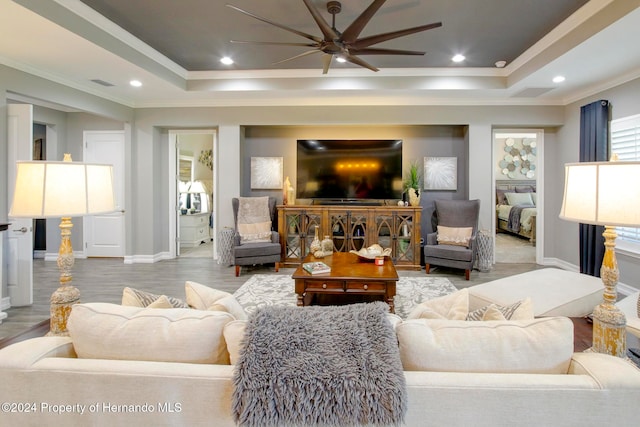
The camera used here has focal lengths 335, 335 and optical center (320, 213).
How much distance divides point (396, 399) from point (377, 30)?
11.7 feet

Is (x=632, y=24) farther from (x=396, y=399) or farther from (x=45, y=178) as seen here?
(x=45, y=178)

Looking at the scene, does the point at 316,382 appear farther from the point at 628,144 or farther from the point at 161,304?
the point at 628,144

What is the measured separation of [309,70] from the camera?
15.1ft

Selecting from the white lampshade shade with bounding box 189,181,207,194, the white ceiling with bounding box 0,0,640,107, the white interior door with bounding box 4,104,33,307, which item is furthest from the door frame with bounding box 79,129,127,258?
the white interior door with bounding box 4,104,33,307

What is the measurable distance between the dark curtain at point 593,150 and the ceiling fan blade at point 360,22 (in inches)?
142

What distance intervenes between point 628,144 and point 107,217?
7.72 m

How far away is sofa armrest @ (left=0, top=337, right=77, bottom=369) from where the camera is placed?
3.30ft

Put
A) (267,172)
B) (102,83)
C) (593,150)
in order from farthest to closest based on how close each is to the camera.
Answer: (267,172)
(102,83)
(593,150)

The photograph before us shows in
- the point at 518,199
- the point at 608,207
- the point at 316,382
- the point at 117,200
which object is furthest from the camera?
the point at 518,199

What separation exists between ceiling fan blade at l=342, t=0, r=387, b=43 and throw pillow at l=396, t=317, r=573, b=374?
7.21 feet

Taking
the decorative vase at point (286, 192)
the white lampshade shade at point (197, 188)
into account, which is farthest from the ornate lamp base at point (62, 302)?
the white lampshade shade at point (197, 188)

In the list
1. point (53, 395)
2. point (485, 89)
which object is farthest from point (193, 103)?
point (53, 395)

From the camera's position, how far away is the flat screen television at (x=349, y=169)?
534 cm

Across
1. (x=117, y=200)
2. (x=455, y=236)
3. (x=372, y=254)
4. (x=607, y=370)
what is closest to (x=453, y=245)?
(x=455, y=236)
